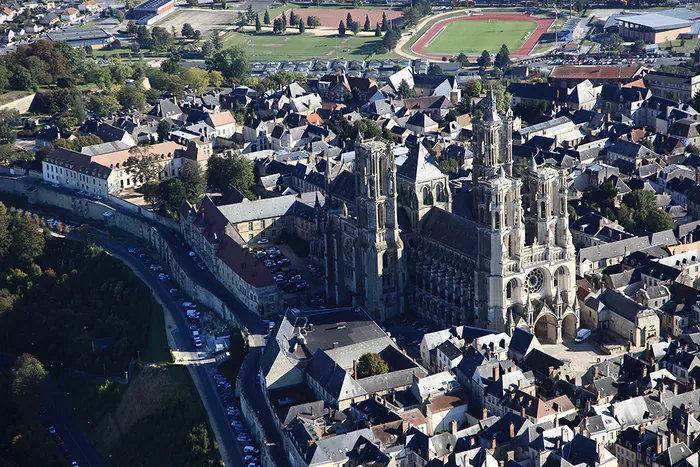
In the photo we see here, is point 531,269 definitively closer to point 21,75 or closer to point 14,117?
point 14,117

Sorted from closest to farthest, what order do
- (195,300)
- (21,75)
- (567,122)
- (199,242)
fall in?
1. (195,300)
2. (199,242)
3. (567,122)
4. (21,75)

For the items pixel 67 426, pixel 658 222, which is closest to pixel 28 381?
pixel 67 426

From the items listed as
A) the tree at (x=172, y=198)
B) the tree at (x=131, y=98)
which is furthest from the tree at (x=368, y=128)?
the tree at (x=131, y=98)

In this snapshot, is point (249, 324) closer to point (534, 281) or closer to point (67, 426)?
point (67, 426)

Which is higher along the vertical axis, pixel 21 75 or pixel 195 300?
pixel 21 75

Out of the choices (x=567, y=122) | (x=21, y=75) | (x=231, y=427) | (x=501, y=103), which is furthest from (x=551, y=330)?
(x=21, y=75)

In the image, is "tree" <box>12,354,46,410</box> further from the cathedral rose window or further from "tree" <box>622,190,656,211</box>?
"tree" <box>622,190,656,211</box>
